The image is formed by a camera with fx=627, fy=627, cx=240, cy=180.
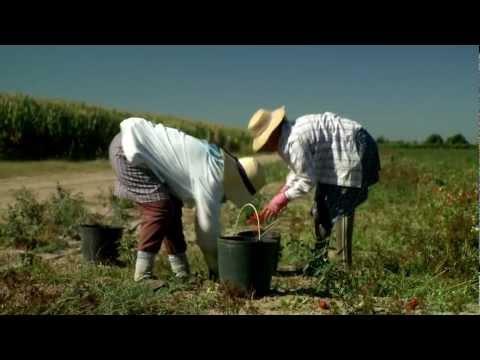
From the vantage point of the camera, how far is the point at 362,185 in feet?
15.0

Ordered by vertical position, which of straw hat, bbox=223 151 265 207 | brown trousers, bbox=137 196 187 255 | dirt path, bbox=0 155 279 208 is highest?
straw hat, bbox=223 151 265 207

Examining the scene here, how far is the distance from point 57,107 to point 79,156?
1676mm

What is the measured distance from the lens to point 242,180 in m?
4.41

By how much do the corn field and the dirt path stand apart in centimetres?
212

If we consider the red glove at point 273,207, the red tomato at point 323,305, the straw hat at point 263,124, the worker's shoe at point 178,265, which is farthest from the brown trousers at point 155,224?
the red tomato at point 323,305

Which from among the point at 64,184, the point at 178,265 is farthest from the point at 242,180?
the point at 64,184

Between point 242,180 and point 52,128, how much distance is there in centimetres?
1535

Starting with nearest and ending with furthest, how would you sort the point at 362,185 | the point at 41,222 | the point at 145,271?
the point at 145,271 < the point at 362,185 < the point at 41,222

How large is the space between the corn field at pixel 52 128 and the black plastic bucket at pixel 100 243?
33.5 ft

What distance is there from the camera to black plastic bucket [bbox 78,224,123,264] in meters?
5.18

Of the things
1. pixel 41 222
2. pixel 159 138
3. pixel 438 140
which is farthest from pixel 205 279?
pixel 438 140

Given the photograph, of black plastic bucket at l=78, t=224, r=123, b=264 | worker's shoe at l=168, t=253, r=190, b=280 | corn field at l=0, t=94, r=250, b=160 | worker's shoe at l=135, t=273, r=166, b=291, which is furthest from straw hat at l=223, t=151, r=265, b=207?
corn field at l=0, t=94, r=250, b=160

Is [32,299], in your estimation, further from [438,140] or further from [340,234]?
[438,140]

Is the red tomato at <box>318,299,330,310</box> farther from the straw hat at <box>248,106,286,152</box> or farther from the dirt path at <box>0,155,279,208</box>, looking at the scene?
the dirt path at <box>0,155,279,208</box>
